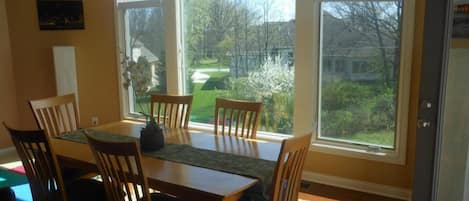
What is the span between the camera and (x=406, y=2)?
9.78 ft

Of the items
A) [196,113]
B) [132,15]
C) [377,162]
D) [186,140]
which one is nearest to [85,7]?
[132,15]

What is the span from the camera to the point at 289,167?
1.85 meters

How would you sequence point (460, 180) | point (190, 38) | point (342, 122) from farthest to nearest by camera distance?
point (190, 38) < point (342, 122) < point (460, 180)

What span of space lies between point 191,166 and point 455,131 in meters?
1.62

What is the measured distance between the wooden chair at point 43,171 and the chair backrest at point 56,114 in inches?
27.2

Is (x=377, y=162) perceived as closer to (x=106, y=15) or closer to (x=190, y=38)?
(x=190, y=38)

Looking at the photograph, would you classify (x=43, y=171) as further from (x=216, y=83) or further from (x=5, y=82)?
(x=5, y=82)

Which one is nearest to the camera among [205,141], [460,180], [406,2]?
[460,180]

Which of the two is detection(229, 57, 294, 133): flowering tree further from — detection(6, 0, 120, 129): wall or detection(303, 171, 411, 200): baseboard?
detection(6, 0, 120, 129): wall

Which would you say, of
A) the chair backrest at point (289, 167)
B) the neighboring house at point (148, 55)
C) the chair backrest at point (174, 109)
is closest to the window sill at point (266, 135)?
the neighboring house at point (148, 55)

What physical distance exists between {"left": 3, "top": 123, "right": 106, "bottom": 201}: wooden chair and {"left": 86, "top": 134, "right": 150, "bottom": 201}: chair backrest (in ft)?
1.38

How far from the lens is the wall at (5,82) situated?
15.5 ft

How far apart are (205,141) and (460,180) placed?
1644mm

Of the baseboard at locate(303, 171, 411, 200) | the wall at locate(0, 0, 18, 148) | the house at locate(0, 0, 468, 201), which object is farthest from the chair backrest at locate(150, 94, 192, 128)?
the wall at locate(0, 0, 18, 148)
